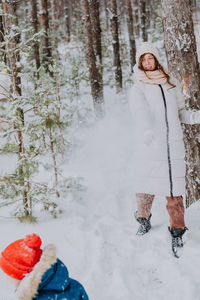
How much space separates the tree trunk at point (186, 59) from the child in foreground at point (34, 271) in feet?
8.67

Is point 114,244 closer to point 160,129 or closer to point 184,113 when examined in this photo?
point 160,129

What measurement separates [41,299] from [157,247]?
5.95 ft

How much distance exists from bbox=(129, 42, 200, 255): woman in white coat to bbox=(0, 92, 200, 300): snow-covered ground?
332 mm

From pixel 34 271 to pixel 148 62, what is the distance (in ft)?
7.97

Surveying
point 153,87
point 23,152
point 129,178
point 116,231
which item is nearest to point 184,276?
point 116,231

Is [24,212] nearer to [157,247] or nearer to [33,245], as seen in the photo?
[157,247]

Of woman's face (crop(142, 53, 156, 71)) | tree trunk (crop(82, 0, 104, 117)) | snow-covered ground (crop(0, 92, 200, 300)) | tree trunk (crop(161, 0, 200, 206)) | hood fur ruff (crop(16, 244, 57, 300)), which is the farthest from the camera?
tree trunk (crop(82, 0, 104, 117))

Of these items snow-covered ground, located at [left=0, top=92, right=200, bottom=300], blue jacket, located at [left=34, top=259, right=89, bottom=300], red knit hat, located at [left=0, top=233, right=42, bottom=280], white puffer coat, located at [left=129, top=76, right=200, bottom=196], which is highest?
white puffer coat, located at [left=129, top=76, right=200, bottom=196]

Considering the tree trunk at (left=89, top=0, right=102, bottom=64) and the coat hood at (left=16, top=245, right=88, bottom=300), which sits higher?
the tree trunk at (left=89, top=0, right=102, bottom=64)

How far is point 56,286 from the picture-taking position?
1.80m

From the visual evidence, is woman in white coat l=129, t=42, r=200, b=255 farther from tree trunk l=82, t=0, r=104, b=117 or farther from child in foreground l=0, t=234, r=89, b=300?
tree trunk l=82, t=0, r=104, b=117

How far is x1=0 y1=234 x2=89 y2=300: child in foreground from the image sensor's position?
68.1 inches

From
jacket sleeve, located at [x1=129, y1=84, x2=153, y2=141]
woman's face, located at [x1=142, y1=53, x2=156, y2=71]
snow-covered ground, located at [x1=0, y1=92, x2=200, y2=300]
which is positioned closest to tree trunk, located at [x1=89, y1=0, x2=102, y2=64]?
snow-covered ground, located at [x1=0, y1=92, x2=200, y2=300]

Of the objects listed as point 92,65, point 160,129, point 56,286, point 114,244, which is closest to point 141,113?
point 160,129
